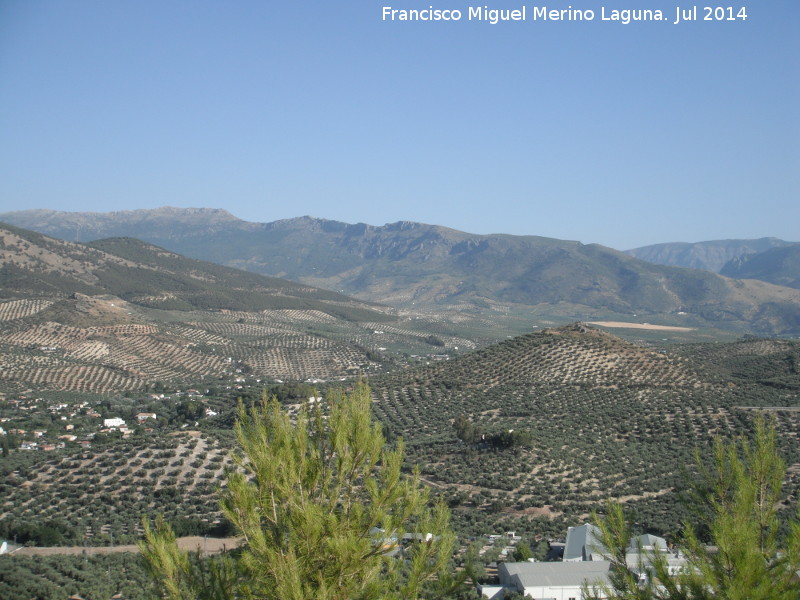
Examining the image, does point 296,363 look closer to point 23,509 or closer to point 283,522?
point 23,509

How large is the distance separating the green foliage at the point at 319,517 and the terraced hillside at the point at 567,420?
18.9 meters

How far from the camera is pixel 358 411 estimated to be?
10516mm

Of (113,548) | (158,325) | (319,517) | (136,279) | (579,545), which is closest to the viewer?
(319,517)

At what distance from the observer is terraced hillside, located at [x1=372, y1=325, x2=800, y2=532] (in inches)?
1281

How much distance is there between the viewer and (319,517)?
32.2 feet

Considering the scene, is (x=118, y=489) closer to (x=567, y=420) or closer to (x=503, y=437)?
(x=503, y=437)

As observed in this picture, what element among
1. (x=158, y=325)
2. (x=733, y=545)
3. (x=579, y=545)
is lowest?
(x=579, y=545)

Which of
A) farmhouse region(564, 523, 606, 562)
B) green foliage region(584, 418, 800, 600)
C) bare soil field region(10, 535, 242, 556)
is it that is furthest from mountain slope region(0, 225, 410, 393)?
green foliage region(584, 418, 800, 600)

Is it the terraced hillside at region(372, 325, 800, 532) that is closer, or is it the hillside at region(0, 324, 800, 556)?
the hillside at region(0, 324, 800, 556)

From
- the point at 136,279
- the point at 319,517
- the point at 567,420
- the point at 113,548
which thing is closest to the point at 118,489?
the point at 113,548

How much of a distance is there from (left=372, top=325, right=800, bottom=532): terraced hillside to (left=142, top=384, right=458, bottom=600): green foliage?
18.9 meters

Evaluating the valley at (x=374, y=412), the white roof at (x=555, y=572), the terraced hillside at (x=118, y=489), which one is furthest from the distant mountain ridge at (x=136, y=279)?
the white roof at (x=555, y=572)

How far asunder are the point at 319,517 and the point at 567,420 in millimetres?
35051

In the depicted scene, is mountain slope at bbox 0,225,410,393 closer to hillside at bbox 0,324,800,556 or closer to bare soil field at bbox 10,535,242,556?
hillside at bbox 0,324,800,556
